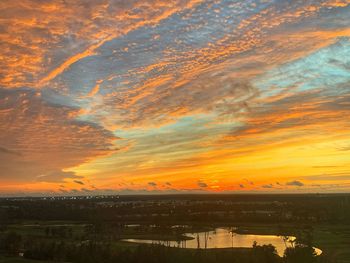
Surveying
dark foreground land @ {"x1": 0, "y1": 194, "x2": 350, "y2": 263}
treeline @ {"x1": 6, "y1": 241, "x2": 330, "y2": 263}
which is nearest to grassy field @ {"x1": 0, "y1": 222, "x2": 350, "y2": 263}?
dark foreground land @ {"x1": 0, "y1": 194, "x2": 350, "y2": 263}

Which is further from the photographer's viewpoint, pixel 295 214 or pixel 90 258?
pixel 295 214

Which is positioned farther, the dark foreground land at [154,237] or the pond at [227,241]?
the pond at [227,241]

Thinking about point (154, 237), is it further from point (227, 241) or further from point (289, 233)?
point (289, 233)

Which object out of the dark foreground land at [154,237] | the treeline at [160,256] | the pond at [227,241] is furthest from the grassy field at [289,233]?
the treeline at [160,256]

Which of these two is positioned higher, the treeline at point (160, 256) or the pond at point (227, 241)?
the pond at point (227, 241)

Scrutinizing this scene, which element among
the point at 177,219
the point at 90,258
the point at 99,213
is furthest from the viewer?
the point at 99,213

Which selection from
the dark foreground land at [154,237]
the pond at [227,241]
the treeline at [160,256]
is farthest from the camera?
the pond at [227,241]

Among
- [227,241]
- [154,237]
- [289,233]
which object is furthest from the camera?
[289,233]

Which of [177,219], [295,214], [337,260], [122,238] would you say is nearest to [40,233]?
[122,238]

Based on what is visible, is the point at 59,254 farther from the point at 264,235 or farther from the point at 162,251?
the point at 264,235

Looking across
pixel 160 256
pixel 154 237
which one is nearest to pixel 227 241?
pixel 154 237

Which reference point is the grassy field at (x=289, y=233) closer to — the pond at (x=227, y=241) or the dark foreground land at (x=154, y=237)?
the dark foreground land at (x=154, y=237)
